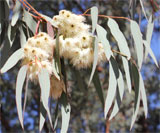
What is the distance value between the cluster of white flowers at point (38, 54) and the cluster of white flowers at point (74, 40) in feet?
0.15

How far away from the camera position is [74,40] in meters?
1.19

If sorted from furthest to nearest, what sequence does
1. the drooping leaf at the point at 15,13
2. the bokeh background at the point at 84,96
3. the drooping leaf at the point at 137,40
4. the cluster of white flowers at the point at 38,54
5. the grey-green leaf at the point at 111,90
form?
the bokeh background at the point at 84,96, the drooping leaf at the point at 15,13, the drooping leaf at the point at 137,40, the grey-green leaf at the point at 111,90, the cluster of white flowers at the point at 38,54

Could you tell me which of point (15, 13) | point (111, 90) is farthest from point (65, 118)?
point (15, 13)

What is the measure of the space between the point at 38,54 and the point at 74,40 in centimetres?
14

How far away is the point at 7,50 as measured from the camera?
144cm

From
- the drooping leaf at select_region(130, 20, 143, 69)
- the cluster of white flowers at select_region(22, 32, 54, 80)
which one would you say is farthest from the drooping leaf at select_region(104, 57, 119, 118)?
the cluster of white flowers at select_region(22, 32, 54, 80)

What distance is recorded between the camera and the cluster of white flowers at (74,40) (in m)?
1.19

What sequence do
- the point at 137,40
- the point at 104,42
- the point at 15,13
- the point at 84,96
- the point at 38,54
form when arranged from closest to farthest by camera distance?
the point at 38,54 → the point at 104,42 → the point at 137,40 → the point at 15,13 → the point at 84,96

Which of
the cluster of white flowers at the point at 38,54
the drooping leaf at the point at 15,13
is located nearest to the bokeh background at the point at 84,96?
the drooping leaf at the point at 15,13

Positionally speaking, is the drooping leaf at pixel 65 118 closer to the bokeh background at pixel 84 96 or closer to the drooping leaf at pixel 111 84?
the drooping leaf at pixel 111 84

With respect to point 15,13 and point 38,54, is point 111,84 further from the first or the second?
point 15,13

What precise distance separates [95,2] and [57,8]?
0.40m

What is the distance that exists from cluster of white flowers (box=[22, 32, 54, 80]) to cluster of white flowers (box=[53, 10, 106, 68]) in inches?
1.8

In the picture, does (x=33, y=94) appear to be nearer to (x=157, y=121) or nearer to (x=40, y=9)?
(x=40, y=9)
